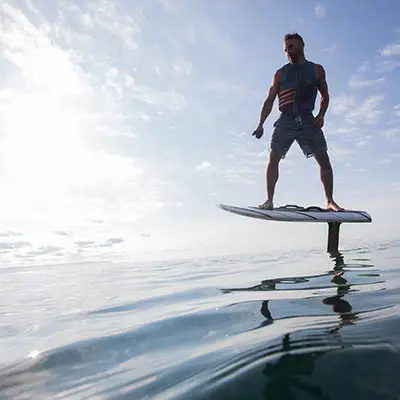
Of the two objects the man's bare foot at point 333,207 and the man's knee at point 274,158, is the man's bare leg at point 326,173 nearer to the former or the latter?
the man's bare foot at point 333,207

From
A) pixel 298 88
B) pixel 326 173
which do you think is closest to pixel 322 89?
pixel 298 88

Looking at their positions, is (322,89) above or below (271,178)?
above

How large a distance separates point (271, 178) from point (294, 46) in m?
2.26

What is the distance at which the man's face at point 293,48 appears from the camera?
5863 mm

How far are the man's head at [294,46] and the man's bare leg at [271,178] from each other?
1695 mm

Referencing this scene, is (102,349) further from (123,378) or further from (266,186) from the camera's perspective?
(266,186)

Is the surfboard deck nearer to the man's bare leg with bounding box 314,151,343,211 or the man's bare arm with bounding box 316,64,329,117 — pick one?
the man's bare leg with bounding box 314,151,343,211

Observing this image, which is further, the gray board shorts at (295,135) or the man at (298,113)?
the gray board shorts at (295,135)

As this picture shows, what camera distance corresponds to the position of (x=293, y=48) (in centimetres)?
587

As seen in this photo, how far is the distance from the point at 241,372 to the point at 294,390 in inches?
10.1

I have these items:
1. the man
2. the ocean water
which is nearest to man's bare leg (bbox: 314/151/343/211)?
the man

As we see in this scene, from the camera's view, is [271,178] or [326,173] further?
[326,173]

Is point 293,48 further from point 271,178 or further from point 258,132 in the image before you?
point 271,178

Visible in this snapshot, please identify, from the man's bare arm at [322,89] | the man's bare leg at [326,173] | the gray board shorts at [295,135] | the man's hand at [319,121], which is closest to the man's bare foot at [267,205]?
the gray board shorts at [295,135]
